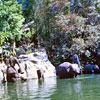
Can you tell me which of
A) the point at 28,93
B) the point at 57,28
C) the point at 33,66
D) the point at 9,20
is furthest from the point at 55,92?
the point at 57,28

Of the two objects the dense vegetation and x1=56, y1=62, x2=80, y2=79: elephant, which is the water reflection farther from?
the dense vegetation

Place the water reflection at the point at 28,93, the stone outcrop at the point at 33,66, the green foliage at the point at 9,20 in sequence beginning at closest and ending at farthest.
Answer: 1. the water reflection at the point at 28,93
2. the stone outcrop at the point at 33,66
3. the green foliage at the point at 9,20

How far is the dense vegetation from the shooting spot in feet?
62.7

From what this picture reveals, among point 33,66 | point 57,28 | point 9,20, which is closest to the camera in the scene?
point 33,66

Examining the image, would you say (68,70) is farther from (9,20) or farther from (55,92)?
(9,20)

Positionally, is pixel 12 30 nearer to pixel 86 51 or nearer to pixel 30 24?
pixel 30 24

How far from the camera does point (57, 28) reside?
20.7 m

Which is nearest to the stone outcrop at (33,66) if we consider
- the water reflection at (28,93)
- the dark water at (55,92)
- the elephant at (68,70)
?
the elephant at (68,70)

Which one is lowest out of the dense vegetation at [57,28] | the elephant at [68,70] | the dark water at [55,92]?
the dark water at [55,92]

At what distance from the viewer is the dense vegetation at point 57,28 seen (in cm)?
1912

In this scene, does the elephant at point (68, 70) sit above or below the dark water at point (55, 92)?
above

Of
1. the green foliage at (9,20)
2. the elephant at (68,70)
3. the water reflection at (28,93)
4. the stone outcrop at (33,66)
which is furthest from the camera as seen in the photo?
the green foliage at (9,20)

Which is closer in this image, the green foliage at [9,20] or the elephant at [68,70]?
the elephant at [68,70]

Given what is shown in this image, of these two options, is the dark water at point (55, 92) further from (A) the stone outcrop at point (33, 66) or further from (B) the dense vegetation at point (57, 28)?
(B) the dense vegetation at point (57, 28)
